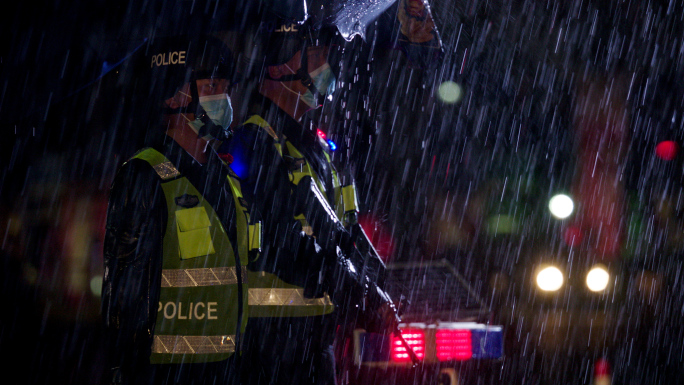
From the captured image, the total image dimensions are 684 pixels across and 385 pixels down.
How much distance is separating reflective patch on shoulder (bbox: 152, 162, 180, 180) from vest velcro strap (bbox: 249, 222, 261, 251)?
0.41 m

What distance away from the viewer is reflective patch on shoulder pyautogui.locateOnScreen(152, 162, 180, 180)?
90.6 inches

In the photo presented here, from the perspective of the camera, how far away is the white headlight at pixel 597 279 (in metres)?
Result: 5.42

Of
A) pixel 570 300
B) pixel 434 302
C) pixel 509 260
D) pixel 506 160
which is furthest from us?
pixel 506 160

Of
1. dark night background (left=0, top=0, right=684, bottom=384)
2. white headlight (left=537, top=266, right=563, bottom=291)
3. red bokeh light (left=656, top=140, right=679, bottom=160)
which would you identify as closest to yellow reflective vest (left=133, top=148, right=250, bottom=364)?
dark night background (left=0, top=0, right=684, bottom=384)

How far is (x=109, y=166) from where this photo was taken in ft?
14.0

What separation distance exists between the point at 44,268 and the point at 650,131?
689 cm

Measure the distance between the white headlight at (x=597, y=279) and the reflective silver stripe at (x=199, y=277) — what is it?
4390mm

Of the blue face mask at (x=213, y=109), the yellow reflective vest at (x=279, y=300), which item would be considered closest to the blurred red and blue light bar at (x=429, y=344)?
the yellow reflective vest at (x=279, y=300)

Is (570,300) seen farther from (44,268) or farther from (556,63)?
(44,268)

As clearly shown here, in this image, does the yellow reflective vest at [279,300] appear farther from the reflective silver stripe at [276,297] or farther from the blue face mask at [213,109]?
the blue face mask at [213,109]

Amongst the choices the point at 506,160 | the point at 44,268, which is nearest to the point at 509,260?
the point at 506,160

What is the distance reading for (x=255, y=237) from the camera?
8.07ft

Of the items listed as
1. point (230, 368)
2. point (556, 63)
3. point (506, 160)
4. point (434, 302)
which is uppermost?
point (556, 63)

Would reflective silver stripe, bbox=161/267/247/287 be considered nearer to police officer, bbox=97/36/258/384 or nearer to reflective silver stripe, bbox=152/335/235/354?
police officer, bbox=97/36/258/384
